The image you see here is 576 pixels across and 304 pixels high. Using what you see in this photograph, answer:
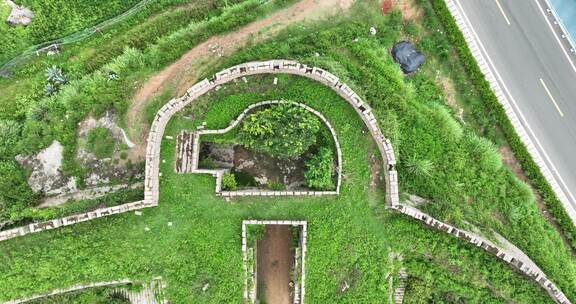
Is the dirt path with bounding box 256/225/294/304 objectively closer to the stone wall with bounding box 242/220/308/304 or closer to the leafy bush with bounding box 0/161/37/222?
the stone wall with bounding box 242/220/308/304

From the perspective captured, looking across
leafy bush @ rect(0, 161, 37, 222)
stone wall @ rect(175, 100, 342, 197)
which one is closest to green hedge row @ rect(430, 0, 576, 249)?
stone wall @ rect(175, 100, 342, 197)

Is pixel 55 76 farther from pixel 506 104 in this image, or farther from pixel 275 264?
pixel 506 104

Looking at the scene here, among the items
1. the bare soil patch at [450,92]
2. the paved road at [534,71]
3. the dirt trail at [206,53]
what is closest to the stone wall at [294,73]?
the dirt trail at [206,53]

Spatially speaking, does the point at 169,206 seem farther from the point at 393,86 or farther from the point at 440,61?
the point at 440,61

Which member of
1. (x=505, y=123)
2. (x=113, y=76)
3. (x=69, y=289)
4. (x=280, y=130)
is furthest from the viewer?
(x=505, y=123)

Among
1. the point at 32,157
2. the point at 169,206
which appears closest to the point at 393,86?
the point at 169,206

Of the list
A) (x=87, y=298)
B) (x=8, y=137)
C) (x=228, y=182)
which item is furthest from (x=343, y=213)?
(x=8, y=137)

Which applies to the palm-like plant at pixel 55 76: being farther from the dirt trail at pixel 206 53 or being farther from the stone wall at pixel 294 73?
the stone wall at pixel 294 73
